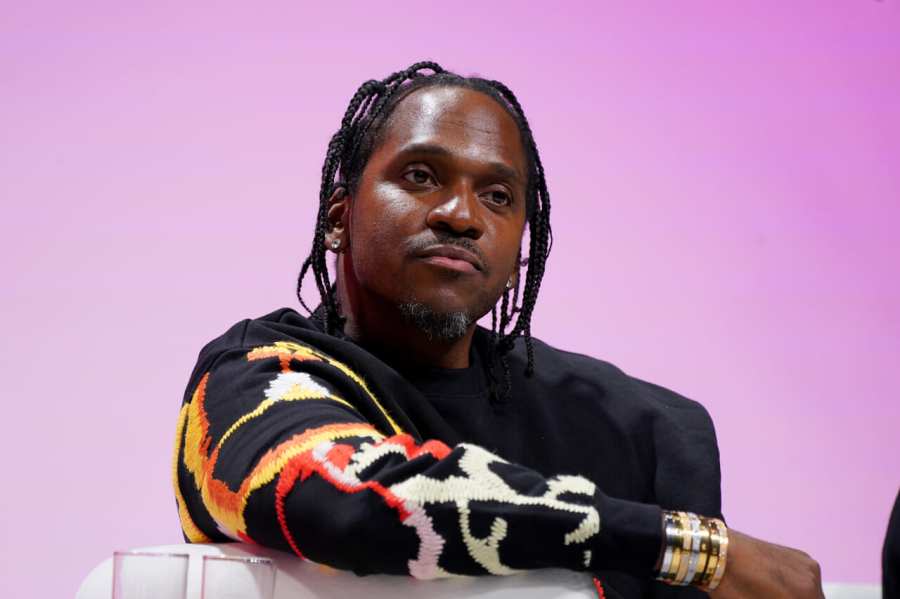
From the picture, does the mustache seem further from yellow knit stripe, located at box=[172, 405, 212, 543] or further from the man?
yellow knit stripe, located at box=[172, 405, 212, 543]

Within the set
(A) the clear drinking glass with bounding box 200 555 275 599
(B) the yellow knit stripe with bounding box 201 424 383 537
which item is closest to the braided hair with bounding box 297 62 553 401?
(B) the yellow knit stripe with bounding box 201 424 383 537

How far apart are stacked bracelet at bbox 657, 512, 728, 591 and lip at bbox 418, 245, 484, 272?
2.05ft

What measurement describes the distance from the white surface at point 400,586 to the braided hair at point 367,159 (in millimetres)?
723

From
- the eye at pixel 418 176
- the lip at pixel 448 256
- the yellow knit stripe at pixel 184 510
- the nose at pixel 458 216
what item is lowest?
the yellow knit stripe at pixel 184 510

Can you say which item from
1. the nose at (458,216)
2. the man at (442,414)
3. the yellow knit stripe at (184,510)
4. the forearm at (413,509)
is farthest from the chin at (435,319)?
the forearm at (413,509)

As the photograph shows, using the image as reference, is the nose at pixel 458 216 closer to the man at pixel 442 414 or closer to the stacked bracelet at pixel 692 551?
the man at pixel 442 414

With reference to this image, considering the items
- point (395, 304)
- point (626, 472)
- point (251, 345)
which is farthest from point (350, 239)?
point (626, 472)

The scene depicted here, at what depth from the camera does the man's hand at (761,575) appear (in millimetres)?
1416

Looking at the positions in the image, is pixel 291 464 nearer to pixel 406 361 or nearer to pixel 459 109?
pixel 406 361

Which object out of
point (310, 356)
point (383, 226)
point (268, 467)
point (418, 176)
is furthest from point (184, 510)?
point (418, 176)

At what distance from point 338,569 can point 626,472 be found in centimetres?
83

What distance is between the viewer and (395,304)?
193 cm

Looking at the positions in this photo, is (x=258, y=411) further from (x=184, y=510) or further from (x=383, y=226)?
(x=383, y=226)

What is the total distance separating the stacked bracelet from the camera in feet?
4.52
